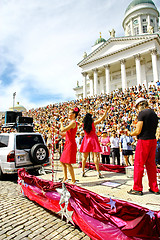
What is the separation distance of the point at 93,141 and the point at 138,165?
5.92 feet

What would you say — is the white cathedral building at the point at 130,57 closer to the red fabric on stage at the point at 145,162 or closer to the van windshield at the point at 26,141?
the van windshield at the point at 26,141

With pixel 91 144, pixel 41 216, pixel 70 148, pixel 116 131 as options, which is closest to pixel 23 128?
pixel 91 144

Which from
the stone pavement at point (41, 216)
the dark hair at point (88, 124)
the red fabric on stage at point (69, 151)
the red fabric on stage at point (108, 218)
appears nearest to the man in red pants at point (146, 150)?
the stone pavement at point (41, 216)

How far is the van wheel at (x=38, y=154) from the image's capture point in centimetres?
545

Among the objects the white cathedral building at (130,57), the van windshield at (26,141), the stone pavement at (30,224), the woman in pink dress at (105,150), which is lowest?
the stone pavement at (30,224)

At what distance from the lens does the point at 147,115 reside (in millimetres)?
3055

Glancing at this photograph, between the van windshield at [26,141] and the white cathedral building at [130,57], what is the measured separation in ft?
101

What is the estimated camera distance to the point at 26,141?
5.83m

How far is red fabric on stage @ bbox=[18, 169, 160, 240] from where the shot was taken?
73.2 inches

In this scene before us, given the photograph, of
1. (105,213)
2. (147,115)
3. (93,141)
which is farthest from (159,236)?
(93,141)

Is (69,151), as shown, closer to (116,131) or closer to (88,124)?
(88,124)

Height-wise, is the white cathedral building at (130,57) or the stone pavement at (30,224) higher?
the white cathedral building at (130,57)

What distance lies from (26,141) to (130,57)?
3593cm

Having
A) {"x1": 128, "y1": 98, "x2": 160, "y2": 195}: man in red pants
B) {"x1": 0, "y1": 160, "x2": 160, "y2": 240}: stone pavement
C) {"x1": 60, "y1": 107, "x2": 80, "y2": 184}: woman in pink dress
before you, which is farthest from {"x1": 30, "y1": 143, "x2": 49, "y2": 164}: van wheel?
{"x1": 128, "y1": 98, "x2": 160, "y2": 195}: man in red pants
